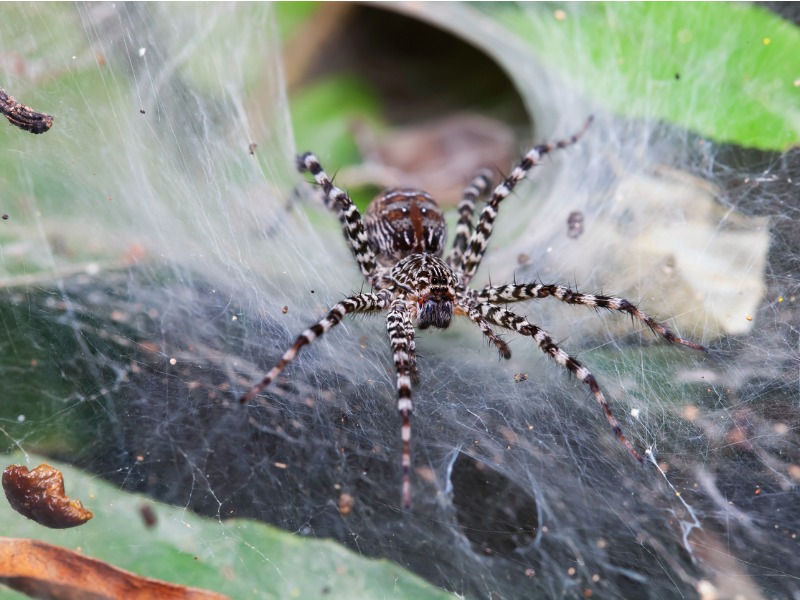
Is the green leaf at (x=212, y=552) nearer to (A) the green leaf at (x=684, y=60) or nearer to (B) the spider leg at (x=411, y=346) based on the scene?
(B) the spider leg at (x=411, y=346)

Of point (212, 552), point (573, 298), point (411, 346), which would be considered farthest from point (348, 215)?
point (212, 552)

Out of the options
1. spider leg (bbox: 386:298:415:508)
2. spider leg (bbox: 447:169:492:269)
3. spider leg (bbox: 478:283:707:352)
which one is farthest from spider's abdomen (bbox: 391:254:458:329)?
spider leg (bbox: 447:169:492:269)

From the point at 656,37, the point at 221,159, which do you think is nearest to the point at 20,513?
the point at 221,159

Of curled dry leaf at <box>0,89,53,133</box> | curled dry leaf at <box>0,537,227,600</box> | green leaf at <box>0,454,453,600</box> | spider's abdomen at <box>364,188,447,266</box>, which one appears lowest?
curled dry leaf at <box>0,537,227,600</box>

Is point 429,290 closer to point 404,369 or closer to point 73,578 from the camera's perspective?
point 404,369

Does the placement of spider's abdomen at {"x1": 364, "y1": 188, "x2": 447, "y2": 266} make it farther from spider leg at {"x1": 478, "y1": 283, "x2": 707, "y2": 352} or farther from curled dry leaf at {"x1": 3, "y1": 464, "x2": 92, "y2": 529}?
curled dry leaf at {"x1": 3, "y1": 464, "x2": 92, "y2": 529}

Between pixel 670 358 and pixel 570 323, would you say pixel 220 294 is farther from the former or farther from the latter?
pixel 670 358
